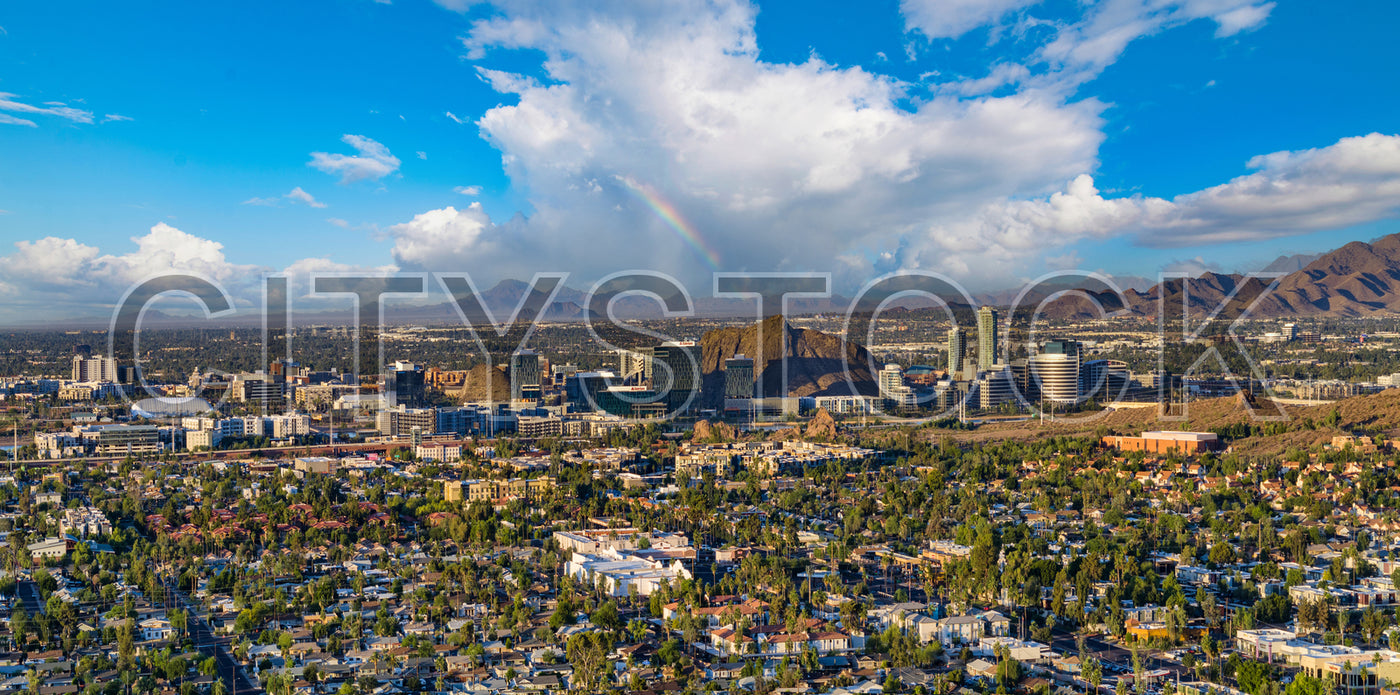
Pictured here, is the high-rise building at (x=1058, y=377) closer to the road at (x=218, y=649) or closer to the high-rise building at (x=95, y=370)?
the road at (x=218, y=649)

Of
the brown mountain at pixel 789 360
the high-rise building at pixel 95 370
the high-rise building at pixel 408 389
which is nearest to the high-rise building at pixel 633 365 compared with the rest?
the brown mountain at pixel 789 360

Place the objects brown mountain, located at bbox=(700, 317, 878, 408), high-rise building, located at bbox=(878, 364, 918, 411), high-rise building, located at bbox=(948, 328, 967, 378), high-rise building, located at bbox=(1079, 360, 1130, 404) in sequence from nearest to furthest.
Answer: high-rise building, located at bbox=(878, 364, 918, 411) → high-rise building, located at bbox=(1079, 360, 1130, 404) → brown mountain, located at bbox=(700, 317, 878, 408) → high-rise building, located at bbox=(948, 328, 967, 378)

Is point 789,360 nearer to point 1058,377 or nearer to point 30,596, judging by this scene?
point 1058,377

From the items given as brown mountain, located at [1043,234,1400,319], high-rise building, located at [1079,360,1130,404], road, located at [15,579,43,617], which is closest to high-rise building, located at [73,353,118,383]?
high-rise building, located at [1079,360,1130,404]

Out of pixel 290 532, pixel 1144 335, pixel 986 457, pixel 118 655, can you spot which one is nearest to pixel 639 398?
pixel 986 457

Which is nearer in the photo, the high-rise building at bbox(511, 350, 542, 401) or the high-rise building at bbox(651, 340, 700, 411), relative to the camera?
the high-rise building at bbox(651, 340, 700, 411)

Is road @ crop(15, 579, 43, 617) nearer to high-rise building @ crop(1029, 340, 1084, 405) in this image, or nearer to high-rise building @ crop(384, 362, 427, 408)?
high-rise building @ crop(384, 362, 427, 408)
